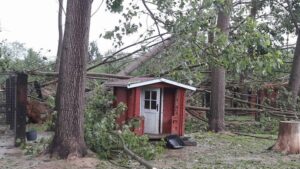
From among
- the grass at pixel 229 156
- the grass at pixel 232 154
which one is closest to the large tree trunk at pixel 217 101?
the grass at pixel 232 154

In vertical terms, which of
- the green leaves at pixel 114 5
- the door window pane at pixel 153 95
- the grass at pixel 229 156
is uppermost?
the green leaves at pixel 114 5

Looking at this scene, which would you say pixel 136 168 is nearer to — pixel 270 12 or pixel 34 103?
pixel 34 103

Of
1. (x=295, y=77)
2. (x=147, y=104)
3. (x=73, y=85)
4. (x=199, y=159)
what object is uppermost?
(x=295, y=77)

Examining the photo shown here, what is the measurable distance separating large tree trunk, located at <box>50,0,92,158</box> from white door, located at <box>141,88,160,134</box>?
3.16m

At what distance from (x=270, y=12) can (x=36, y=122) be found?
999 centimetres

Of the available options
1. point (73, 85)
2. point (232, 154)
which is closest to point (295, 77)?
point (232, 154)

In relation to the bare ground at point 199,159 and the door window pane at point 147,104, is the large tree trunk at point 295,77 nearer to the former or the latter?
the bare ground at point 199,159

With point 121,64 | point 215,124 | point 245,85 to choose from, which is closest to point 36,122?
point 121,64

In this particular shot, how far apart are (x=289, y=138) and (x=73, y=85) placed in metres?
A: 4.82

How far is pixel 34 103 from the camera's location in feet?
47.4

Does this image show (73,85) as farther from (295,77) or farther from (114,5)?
(295,77)

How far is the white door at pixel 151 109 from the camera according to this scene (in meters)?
10.5

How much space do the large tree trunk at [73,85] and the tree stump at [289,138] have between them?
4.38 m

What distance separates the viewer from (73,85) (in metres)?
7.43
